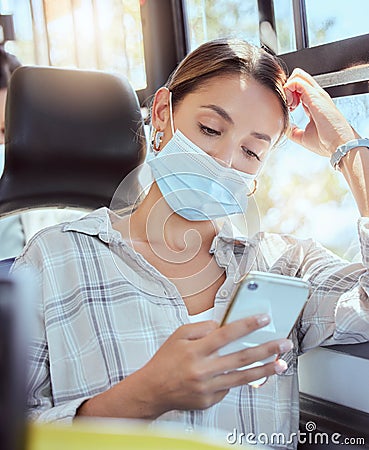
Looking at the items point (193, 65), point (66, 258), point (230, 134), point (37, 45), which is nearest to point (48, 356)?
point (66, 258)

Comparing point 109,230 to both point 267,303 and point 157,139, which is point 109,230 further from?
point 267,303

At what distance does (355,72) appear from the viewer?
4.80 ft

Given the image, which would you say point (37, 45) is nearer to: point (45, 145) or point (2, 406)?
point (45, 145)

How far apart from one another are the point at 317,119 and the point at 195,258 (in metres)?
0.38

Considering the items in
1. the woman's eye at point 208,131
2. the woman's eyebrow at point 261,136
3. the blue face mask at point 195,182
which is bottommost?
the blue face mask at point 195,182

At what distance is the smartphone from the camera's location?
0.84m

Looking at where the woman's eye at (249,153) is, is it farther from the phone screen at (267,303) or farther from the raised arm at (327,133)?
the phone screen at (267,303)

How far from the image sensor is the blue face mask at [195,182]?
48.0 inches

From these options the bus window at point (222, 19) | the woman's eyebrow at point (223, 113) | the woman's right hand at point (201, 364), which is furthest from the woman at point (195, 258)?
the bus window at point (222, 19)

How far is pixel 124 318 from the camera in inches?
44.8

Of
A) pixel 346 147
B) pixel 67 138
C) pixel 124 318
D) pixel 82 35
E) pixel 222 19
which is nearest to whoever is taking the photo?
pixel 124 318

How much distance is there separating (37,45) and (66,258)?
6.23ft

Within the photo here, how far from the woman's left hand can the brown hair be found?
5 cm

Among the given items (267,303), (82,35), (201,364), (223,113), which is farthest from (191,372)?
(82,35)
